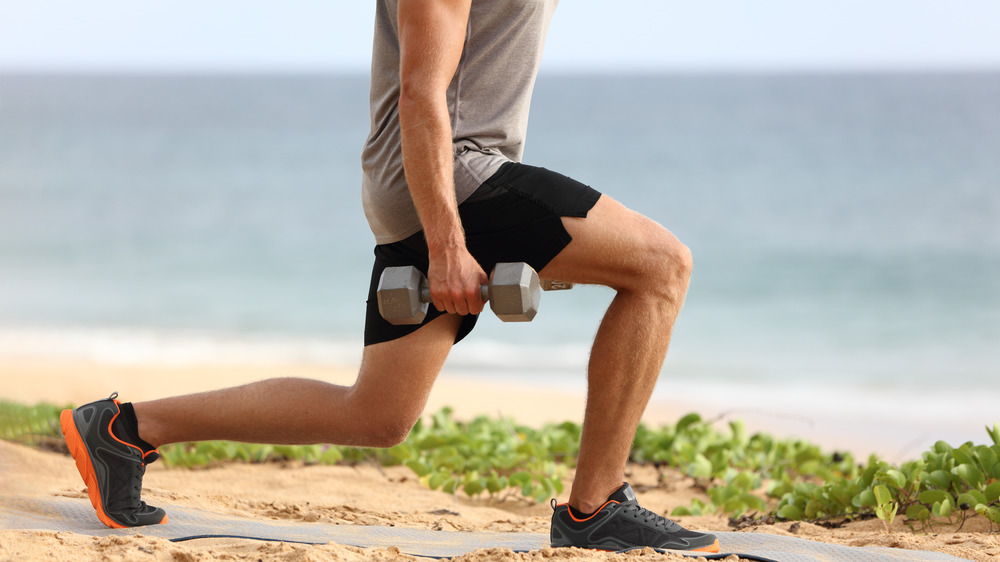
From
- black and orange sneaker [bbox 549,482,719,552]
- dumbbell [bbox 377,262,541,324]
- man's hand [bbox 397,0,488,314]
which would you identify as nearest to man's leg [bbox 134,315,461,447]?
dumbbell [bbox 377,262,541,324]

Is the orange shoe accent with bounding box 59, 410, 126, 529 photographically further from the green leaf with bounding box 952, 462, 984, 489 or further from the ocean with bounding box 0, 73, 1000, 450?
the green leaf with bounding box 952, 462, 984, 489

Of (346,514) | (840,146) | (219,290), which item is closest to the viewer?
(346,514)

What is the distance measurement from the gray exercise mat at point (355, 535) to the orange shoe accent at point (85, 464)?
0.14 ft

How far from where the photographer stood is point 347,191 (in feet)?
77.4

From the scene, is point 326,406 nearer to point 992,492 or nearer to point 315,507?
point 315,507

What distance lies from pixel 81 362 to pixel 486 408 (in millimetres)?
4964

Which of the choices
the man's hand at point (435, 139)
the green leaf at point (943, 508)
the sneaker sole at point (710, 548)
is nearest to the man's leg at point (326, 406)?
the man's hand at point (435, 139)

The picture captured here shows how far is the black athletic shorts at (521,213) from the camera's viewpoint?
229cm

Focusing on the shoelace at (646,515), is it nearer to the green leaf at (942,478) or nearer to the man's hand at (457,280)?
the man's hand at (457,280)

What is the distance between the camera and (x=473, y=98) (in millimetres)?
2420

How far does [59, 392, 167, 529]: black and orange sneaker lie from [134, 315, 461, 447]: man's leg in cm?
8

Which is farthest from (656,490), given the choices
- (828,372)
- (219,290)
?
(219,290)

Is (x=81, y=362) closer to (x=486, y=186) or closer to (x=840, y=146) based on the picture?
(x=486, y=186)

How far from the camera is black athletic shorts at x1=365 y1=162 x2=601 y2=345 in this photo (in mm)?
2287
